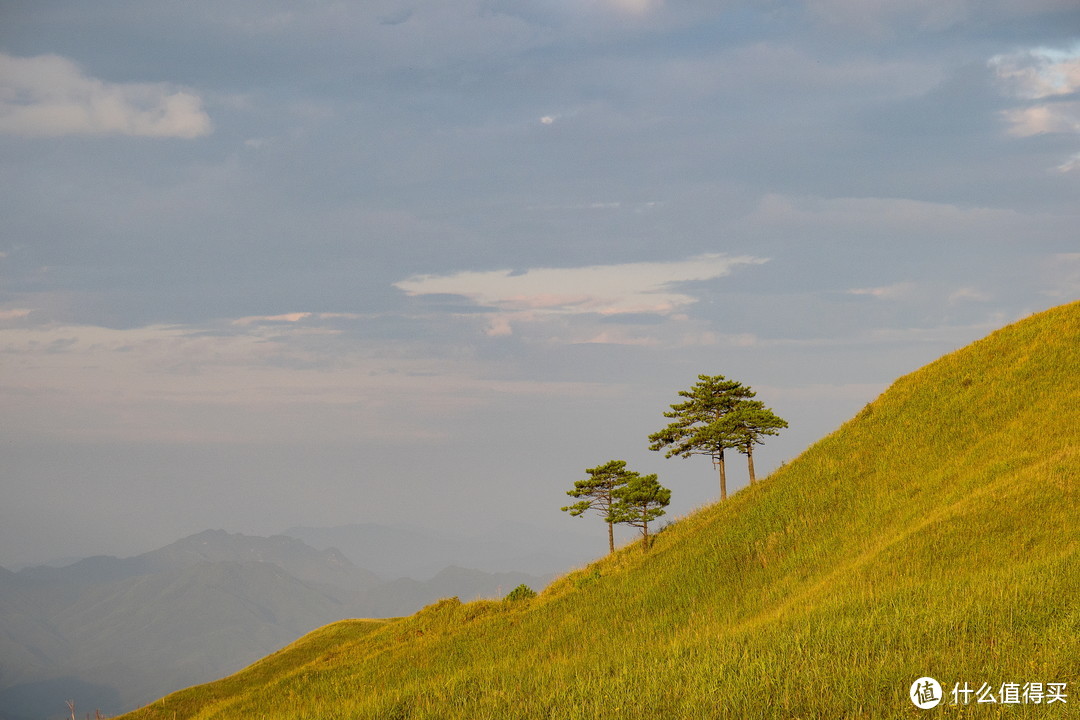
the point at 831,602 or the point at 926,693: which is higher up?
the point at 831,602

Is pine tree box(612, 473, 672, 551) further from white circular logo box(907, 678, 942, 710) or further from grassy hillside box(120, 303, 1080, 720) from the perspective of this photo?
white circular logo box(907, 678, 942, 710)

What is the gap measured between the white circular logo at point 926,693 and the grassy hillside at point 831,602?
0.64ft

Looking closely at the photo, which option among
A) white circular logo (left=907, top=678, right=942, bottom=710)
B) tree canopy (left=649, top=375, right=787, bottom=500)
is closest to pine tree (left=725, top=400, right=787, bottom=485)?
tree canopy (left=649, top=375, right=787, bottom=500)

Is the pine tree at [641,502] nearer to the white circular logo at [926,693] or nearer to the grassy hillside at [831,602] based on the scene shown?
the grassy hillside at [831,602]

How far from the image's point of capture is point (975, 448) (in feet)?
106

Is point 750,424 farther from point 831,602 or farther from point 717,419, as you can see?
point 831,602

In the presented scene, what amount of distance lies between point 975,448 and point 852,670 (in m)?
24.5

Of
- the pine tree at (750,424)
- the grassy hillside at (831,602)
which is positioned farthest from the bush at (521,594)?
the pine tree at (750,424)

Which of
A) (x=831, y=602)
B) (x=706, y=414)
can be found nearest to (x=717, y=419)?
(x=706, y=414)

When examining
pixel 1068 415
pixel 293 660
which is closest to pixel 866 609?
pixel 1068 415

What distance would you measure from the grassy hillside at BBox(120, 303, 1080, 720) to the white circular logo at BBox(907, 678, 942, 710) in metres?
0.19

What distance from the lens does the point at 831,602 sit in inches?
751

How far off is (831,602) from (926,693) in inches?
319

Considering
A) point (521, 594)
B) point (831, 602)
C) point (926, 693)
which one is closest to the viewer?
point (926, 693)
